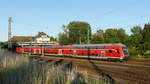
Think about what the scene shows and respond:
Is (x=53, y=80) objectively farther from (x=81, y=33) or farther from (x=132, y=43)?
(x=81, y=33)

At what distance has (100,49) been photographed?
2791 cm

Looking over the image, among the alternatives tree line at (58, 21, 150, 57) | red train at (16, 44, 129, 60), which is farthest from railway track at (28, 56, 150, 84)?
tree line at (58, 21, 150, 57)

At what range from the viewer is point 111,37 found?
57938 mm

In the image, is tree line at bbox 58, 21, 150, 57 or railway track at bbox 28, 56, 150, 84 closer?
railway track at bbox 28, 56, 150, 84

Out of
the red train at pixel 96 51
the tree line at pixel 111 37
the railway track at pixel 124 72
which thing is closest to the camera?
the railway track at pixel 124 72

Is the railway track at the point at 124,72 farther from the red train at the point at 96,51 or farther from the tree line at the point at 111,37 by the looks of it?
the tree line at the point at 111,37

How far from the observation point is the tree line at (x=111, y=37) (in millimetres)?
40747

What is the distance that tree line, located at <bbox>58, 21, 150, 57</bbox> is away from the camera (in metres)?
40.7

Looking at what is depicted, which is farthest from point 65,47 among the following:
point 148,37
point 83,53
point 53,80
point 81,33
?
point 81,33

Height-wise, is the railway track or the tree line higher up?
the tree line

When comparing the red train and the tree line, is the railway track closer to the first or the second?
the red train

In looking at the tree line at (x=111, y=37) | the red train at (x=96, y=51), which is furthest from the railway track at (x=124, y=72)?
the tree line at (x=111, y=37)

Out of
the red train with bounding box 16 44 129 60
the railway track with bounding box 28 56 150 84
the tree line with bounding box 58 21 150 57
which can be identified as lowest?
the railway track with bounding box 28 56 150 84

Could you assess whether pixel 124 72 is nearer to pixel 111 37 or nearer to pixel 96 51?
pixel 96 51
